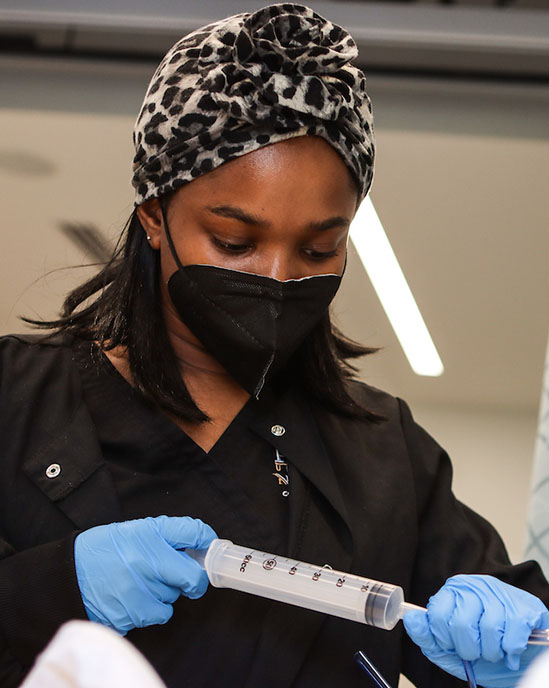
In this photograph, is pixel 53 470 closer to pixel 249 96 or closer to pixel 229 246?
pixel 229 246

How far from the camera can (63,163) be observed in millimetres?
3051

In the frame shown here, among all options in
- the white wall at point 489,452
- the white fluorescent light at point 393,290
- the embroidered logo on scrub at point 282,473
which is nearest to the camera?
the embroidered logo on scrub at point 282,473

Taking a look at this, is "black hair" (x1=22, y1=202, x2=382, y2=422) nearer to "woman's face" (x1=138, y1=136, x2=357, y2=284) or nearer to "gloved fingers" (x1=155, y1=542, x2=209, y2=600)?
"woman's face" (x1=138, y1=136, x2=357, y2=284)

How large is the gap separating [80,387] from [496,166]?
7.07 feet

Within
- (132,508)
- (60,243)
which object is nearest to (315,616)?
(132,508)

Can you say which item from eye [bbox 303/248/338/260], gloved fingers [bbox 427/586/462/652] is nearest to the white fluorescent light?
eye [bbox 303/248/338/260]

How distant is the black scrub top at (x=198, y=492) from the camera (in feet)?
3.43

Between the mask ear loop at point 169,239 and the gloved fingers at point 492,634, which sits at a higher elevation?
the mask ear loop at point 169,239

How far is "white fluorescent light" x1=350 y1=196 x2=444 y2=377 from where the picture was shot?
2943 mm

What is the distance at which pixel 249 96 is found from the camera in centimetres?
108

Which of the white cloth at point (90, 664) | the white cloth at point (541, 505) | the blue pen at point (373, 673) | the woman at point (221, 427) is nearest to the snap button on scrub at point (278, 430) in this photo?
the woman at point (221, 427)

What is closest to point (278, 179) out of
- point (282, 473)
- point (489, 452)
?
point (282, 473)

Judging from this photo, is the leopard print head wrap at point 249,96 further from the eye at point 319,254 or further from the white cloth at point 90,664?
the white cloth at point 90,664

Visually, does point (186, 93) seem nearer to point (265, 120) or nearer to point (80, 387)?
point (265, 120)
